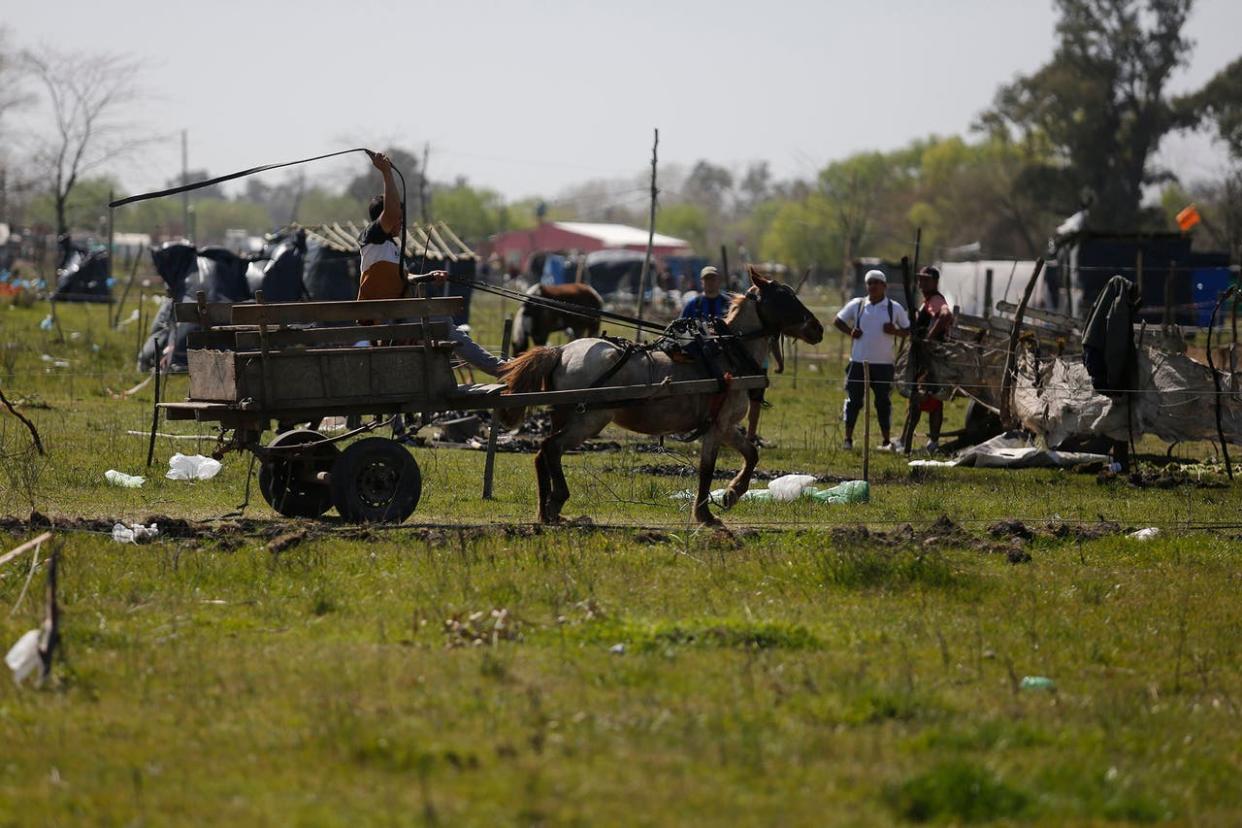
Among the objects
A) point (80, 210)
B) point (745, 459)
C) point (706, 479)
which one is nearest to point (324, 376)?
point (706, 479)

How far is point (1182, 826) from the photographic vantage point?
18.7 ft

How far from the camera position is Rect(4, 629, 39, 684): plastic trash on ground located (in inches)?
275

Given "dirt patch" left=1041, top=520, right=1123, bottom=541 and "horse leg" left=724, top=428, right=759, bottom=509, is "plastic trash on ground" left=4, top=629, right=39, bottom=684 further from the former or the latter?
"dirt patch" left=1041, top=520, right=1123, bottom=541

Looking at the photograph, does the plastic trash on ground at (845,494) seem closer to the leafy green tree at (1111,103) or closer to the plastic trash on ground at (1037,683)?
the plastic trash on ground at (1037,683)

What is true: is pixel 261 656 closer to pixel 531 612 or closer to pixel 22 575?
pixel 531 612

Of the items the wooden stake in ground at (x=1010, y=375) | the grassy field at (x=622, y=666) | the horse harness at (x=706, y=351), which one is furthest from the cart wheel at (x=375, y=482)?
the wooden stake in ground at (x=1010, y=375)

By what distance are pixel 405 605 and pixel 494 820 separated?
337 cm

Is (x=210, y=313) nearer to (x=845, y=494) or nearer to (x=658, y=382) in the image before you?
(x=658, y=382)

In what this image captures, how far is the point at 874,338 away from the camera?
17.5 meters

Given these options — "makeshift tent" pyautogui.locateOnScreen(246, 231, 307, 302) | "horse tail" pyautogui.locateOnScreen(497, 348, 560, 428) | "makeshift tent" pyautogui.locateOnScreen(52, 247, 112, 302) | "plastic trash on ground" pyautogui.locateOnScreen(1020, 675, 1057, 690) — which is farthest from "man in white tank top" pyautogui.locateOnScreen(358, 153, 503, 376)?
"makeshift tent" pyautogui.locateOnScreen(52, 247, 112, 302)

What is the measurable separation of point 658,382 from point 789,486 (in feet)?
7.34

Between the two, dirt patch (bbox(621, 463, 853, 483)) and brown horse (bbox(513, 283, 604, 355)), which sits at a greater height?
brown horse (bbox(513, 283, 604, 355))

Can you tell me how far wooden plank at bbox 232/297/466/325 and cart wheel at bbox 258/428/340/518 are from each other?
3.66 feet

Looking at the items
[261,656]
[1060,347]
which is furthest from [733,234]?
[261,656]
